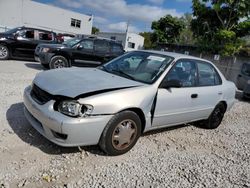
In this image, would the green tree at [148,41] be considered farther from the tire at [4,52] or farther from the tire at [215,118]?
the tire at [215,118]

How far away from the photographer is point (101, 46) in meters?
10.6

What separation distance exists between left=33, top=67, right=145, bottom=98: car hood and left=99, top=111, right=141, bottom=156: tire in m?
0.43

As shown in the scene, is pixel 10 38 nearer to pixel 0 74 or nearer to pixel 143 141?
pixel 0 74

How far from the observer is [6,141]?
3564 mm

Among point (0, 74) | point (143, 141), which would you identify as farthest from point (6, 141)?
point (0, 74)

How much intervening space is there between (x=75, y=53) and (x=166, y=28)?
2571 cm

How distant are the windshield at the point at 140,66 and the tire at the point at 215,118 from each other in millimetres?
1812

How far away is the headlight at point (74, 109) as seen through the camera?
3105 millimetres

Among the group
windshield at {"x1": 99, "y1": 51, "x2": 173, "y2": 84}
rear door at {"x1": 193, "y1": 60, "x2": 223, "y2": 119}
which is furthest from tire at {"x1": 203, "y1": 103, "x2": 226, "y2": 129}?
windshield at {"x1": 99, "y1": 51, "x2": 173, "y2": 84}

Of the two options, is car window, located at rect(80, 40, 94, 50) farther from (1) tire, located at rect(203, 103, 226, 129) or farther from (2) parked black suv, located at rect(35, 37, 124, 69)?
(1) tire, located at rect(203, 103, 226, 129)

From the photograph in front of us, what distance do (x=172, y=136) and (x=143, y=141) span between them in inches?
29.9

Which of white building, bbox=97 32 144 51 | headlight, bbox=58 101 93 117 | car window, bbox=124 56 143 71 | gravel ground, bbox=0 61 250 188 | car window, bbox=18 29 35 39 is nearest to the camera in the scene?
gravel ground, bbox=0 61 250 188

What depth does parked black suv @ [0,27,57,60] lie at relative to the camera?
1116 cm

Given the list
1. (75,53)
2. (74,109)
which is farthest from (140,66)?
(75,53)
